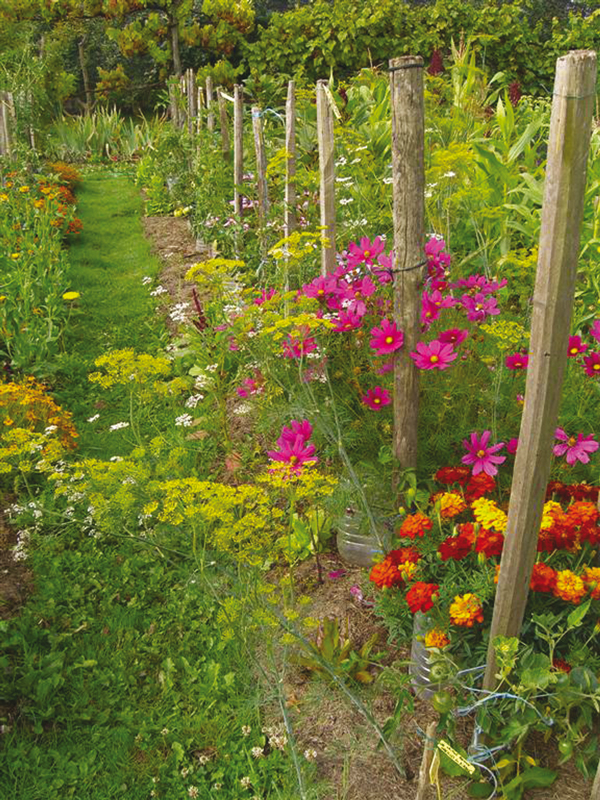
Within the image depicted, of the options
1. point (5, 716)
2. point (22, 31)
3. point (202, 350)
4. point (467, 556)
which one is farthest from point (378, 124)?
point (22, 31)

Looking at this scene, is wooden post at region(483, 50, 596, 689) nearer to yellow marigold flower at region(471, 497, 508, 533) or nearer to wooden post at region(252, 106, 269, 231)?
yellow marigold flower at region(471, 497, 508, 533)

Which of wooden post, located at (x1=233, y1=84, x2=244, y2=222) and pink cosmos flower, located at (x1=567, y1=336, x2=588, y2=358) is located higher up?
wooden post, located at (x1=233, y1=84, x2=244, y2=222)

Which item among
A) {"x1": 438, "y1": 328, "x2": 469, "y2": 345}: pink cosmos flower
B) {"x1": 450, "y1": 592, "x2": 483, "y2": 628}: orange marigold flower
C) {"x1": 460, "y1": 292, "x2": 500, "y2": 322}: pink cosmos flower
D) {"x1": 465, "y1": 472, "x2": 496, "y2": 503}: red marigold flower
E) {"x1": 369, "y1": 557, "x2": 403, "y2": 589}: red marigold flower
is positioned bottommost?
{"x1": 369, "y1": 557, "x2": 403, "y2": 589}: red marigold flower

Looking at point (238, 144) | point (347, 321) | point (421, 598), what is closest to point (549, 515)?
point (421, 598)

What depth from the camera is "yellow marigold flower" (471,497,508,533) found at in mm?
1954

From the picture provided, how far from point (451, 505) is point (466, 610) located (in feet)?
1.06

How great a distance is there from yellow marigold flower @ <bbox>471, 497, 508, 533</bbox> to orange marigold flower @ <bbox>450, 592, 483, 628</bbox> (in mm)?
189

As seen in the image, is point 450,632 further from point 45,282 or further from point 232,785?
point 45,282

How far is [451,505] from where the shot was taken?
2.12m

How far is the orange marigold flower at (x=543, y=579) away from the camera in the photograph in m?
1.88

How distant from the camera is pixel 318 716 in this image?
7.62 ft

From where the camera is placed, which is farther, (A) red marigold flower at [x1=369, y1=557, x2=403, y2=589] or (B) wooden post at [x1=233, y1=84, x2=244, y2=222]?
(B) wooden post at [x1=233, y1=84, x2=244, y2=222]


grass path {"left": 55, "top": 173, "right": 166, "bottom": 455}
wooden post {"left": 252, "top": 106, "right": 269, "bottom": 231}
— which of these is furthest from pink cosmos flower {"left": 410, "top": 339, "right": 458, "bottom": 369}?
wooden post {"left": 252, "top": 106, "right": 269, "bottom": 231}

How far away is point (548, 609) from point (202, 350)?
2.75 metres
